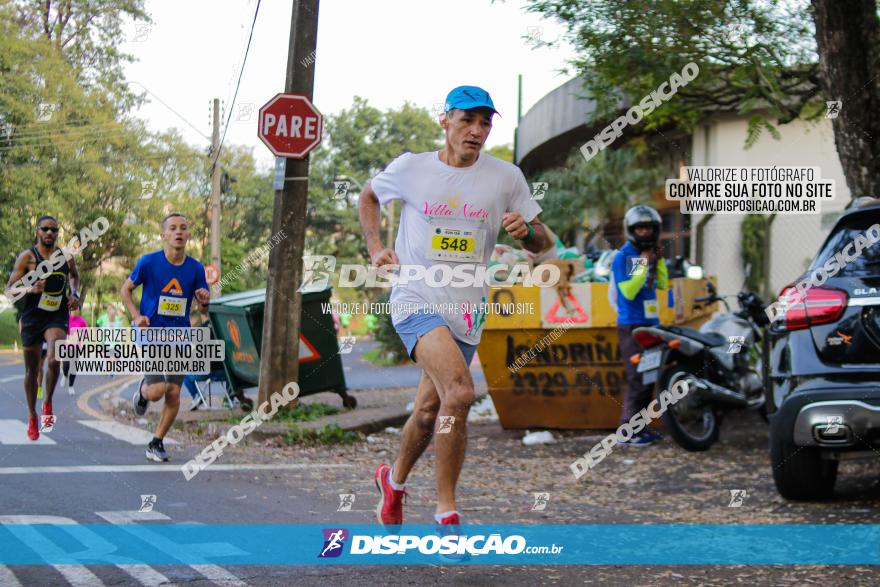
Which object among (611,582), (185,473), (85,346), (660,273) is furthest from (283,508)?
(85,346)

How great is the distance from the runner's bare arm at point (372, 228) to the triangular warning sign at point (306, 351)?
6357mm

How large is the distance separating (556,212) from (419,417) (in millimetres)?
23634

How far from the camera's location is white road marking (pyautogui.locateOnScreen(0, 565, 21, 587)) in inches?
162

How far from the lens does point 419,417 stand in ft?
16.0

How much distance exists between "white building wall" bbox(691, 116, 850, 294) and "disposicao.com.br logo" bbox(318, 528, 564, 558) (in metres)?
8.30

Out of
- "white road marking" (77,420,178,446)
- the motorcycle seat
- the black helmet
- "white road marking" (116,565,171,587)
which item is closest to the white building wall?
the black helmet

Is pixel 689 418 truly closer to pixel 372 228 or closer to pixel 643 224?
pixel 643 224

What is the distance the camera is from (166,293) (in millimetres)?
8328

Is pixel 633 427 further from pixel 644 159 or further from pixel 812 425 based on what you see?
pixel 644 159

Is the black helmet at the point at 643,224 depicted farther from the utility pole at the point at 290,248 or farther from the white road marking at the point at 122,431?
the white road marking at the point at 122,431

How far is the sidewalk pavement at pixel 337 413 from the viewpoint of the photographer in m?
10.2

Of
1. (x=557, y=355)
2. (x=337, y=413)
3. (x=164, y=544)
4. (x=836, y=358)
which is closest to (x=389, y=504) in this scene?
(x=164, y=544)

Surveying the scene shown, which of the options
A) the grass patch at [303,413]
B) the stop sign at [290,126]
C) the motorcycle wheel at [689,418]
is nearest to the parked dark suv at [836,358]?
the motorcycle wheel at [689,418]

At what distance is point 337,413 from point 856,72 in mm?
6217
